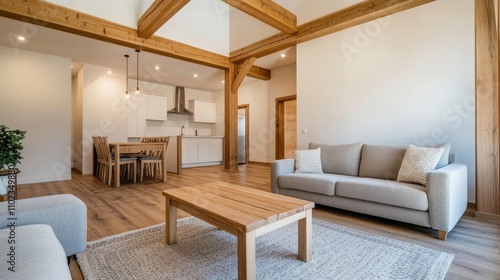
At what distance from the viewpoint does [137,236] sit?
2051 millimetres

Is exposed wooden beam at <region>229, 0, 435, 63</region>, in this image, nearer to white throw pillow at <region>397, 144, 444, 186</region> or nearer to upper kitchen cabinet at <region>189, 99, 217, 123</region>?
white throw pillow at <region>397, 144, 444, 186</region>

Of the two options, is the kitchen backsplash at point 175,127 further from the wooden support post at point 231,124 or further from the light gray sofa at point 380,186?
the light gray sofa at point 380,186

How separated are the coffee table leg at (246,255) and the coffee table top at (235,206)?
4 cm

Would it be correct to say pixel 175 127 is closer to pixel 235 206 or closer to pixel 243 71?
pixel 243 71

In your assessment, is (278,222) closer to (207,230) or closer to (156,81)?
(207,230)

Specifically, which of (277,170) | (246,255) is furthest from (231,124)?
(246,255)

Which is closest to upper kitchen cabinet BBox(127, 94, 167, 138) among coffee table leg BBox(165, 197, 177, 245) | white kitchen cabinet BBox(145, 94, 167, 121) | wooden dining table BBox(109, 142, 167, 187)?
white kitchen cabinet BBox(145, 94, 167, 121)

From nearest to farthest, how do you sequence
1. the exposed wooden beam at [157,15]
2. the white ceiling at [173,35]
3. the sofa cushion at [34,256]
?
the sofa cushion at [34,256] → the exposed wooden beam at [157,15] → the white ceiling at [173,35]

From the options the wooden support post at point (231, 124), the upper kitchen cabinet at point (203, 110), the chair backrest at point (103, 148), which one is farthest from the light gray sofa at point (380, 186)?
the upper kitchen cabinet at point (203, 110)

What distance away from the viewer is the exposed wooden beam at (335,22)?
10.4 feet

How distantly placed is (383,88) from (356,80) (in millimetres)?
404

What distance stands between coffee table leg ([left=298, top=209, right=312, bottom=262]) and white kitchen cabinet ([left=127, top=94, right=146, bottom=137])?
592 centimetres

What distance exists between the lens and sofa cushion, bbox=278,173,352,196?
2.67m

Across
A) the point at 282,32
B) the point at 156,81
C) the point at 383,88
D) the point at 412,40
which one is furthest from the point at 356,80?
the point at 156,81
